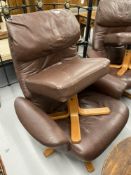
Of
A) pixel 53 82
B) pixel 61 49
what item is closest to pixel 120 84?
pixel 61 49

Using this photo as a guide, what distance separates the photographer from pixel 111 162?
0.82 m

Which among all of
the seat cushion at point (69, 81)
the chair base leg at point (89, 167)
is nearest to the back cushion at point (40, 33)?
the seat cushion at point (69, 81)

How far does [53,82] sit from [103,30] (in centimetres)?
136

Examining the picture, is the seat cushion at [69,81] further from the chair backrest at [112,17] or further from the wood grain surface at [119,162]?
the chair backrest at [112,17]

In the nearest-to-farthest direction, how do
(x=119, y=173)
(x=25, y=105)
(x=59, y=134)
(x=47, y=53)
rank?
(x=119, y=173)
(x=59, y=134)
(x=25, y=105)
(x=47, y=53)

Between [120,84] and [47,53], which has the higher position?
[47,53]

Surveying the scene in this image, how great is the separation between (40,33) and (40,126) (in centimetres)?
67

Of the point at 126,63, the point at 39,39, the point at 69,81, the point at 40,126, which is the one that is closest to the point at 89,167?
the point at 40,126

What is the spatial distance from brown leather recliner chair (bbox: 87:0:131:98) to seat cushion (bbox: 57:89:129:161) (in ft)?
1.28

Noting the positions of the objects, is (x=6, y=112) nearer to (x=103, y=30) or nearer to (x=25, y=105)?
(x=25, y=105)

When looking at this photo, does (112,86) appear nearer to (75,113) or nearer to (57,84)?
(75,113)

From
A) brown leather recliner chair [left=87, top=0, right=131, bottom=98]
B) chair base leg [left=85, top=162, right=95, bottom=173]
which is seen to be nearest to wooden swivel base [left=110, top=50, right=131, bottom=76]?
brown leather recliner chair [left=87, top=0, right=131, bottom=98]

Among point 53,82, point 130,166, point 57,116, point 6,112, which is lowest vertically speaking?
point 6,112

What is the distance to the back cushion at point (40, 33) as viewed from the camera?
112 cm
